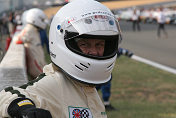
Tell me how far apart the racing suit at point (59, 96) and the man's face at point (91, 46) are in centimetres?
22

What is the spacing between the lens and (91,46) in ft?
9.45

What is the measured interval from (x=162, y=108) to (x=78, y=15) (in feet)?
18.7

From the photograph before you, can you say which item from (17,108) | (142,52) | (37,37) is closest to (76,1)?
(17,108)

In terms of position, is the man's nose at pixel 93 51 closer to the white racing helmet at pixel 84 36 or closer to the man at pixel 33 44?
the white racing helmet at pixel 84 36

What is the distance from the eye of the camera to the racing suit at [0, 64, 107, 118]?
98.7 inches

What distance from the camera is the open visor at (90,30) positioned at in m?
2.84

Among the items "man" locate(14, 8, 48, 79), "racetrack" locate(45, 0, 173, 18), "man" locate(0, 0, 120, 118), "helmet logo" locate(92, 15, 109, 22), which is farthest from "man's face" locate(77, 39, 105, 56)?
"racetrack" locate(45, 0, 173, 18)

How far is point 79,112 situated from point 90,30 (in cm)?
54

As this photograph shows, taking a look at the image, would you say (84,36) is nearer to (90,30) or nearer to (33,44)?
(90,30)

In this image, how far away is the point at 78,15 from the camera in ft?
9.57

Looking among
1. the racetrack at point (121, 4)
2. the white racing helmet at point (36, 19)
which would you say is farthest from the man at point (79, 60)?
the racetrack at point (121, 4)

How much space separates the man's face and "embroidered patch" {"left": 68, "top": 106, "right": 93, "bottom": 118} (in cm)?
39

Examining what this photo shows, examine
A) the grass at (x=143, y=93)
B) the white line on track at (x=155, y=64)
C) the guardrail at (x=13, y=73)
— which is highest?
the guardrail at (x=13, y=73)

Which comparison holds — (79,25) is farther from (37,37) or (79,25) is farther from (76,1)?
(37,37)
